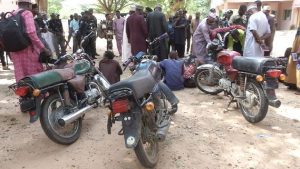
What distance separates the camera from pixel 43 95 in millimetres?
4434

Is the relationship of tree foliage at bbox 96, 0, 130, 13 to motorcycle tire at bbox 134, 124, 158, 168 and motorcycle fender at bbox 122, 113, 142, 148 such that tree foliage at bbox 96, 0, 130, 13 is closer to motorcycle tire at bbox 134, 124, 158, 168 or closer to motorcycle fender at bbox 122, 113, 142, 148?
motorcycle tire at bbox 134, 124, 158, 168

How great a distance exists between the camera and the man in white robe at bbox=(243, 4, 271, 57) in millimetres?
6535

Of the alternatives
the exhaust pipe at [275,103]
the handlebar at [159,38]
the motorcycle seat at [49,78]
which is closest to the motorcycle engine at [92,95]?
the motorcycle seat at [49,78]

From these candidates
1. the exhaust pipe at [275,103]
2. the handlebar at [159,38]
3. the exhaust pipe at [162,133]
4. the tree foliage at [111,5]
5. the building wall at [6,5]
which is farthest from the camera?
the tree foliage at [111,5]

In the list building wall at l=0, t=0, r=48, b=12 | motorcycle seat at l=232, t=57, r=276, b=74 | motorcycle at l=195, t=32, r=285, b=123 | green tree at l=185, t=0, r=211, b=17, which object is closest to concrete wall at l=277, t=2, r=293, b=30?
green tree at l=185, t=0, r=211, b=17

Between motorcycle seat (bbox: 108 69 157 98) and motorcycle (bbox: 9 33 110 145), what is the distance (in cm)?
113

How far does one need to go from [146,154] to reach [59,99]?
156 centimetres

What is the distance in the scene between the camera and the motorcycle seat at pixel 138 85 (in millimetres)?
3539

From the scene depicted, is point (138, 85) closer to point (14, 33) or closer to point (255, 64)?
point (255, 64)

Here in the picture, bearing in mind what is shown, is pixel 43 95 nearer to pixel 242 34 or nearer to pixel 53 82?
pixel 53 82

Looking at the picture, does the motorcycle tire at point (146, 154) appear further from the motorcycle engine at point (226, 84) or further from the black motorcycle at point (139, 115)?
the motorcycle engine at point (226, 84)

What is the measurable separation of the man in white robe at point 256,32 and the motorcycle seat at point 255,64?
1.40 metres

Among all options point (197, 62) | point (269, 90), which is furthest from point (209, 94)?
point (269, 90)

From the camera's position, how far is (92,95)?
205 inches
